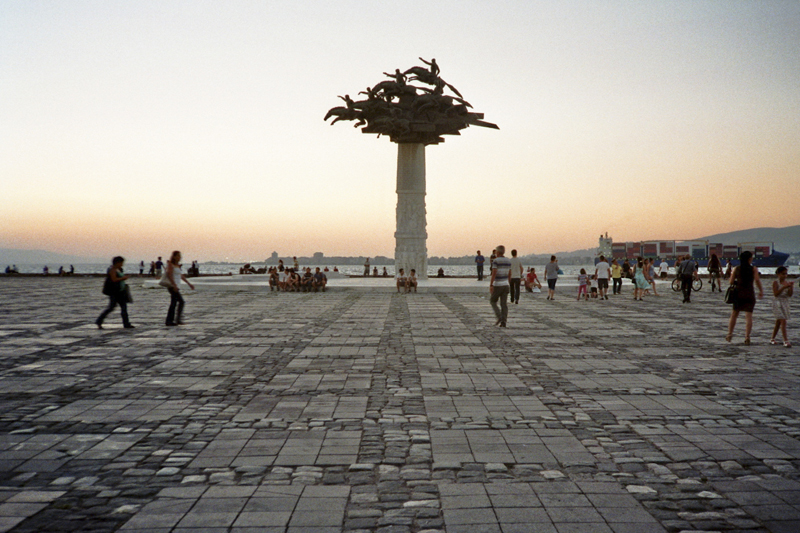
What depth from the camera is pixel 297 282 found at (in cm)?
2569

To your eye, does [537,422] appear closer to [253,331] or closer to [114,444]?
[114,444]

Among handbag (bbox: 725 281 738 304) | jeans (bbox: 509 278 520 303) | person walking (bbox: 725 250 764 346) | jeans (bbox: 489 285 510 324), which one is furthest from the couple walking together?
person walking (bbox: 725 250 764 346)

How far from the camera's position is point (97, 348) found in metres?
9.26

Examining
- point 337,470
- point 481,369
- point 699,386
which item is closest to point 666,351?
point 699,386

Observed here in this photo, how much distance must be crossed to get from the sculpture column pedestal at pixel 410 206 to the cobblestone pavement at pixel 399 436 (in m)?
17.8

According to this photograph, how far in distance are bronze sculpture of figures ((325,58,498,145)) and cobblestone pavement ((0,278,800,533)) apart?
59.5 feet

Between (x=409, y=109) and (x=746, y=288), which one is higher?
(x=409, y=109)

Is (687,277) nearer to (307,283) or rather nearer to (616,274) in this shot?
(616,274)

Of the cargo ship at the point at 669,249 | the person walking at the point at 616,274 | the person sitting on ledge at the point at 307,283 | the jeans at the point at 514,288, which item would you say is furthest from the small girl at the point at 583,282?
the cargo ship at the point at 669,249

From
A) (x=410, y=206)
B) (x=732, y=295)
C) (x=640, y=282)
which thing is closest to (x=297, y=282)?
(x=410, y=206)

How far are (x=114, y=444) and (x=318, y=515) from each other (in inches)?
79.9

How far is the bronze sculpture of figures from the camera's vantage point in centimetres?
2645

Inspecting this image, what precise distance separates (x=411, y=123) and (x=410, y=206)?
355 centimetres

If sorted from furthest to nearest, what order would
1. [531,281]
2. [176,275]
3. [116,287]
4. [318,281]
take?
[318,281], [531,281], [176,275], [116,287]
